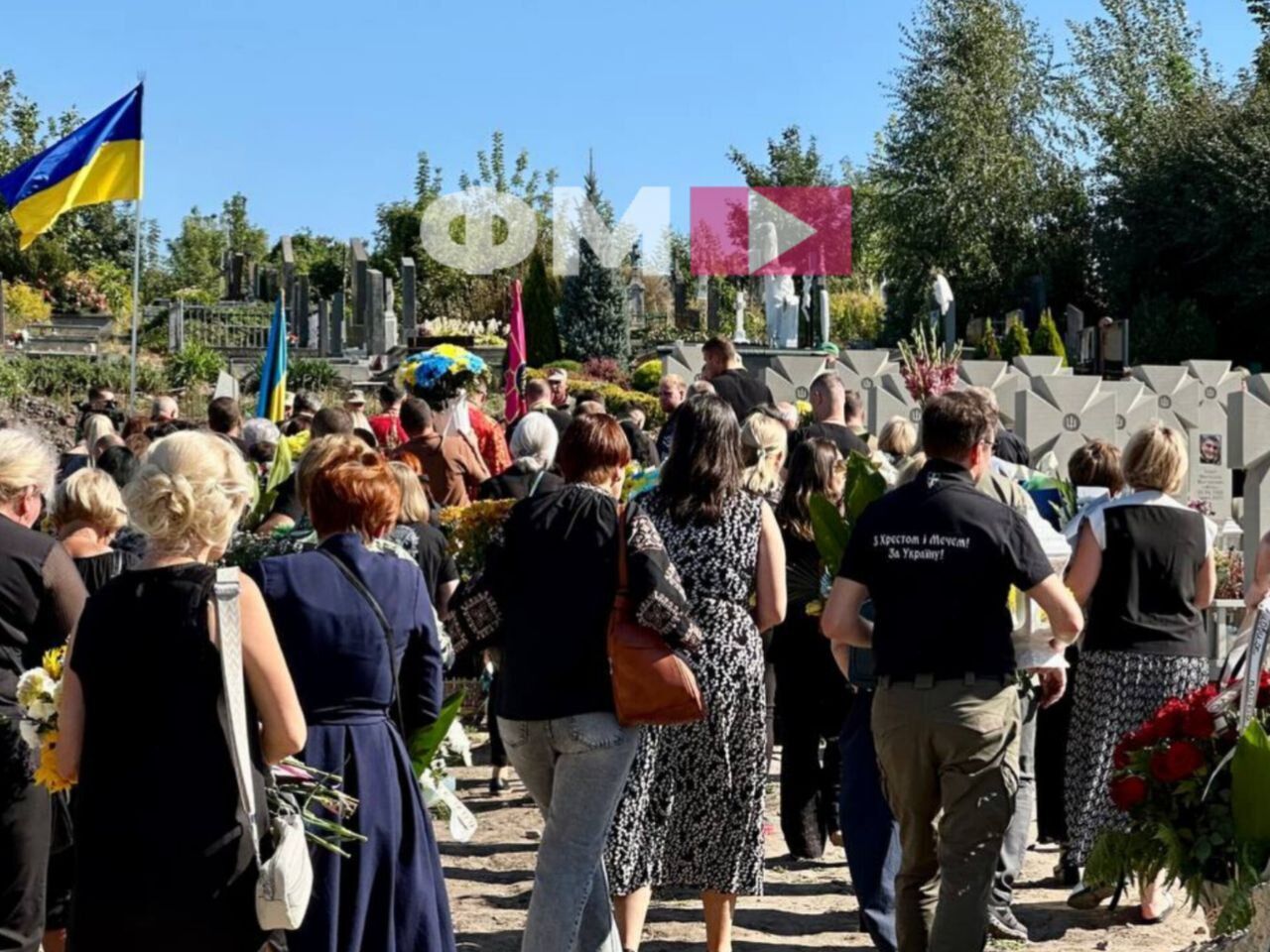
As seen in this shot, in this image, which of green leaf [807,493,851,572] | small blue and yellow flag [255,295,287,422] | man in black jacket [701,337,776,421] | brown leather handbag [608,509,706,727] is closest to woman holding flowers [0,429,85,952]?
brown leather handbag [608,509,706,727]

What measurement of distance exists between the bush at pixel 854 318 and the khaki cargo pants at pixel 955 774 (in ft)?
126

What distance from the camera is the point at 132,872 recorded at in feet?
12.4

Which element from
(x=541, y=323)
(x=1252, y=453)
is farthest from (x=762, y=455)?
(x=541, y=323)

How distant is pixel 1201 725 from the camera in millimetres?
4738

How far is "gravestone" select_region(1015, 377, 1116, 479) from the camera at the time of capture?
1504cm

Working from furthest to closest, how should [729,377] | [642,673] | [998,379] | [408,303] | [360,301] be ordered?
[408,303] < [360,301] < [998,379] < [729,377] < [642,673]

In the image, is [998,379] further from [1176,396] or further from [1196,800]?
[1196,800]

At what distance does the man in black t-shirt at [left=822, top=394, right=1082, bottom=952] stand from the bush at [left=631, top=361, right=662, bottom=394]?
1024 inches

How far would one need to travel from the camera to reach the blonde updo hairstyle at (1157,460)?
6551 mm

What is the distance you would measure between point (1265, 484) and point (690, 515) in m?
7.71

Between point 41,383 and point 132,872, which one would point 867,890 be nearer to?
point 132,872

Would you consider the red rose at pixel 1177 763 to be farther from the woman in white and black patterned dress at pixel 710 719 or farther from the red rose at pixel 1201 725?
the woman in white and black patterned dress at pixel 710 719

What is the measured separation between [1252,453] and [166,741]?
11.4m

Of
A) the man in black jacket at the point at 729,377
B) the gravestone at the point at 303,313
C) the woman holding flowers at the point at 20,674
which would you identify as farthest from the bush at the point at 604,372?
the woman holding flowers at the point at 20,674
